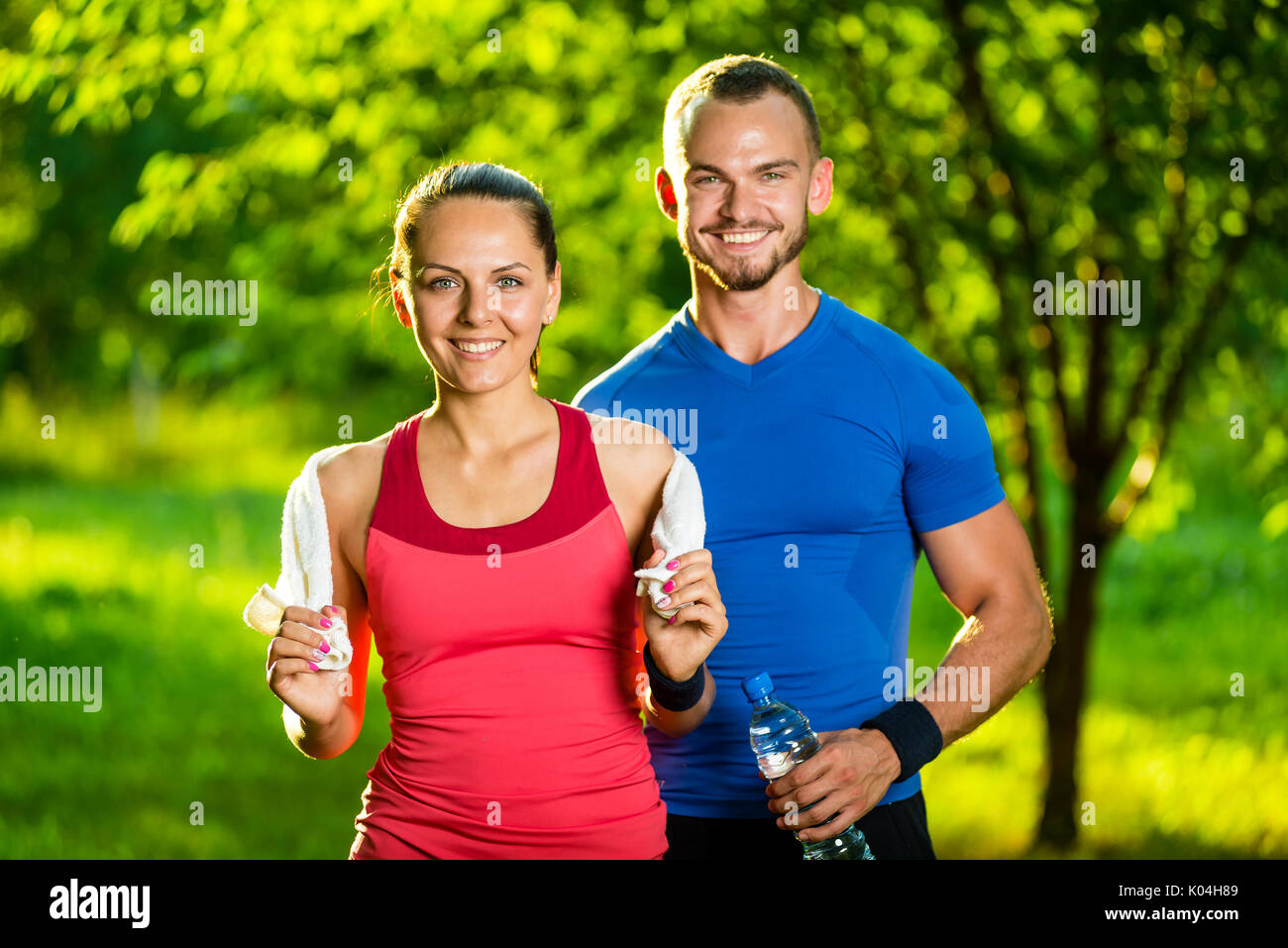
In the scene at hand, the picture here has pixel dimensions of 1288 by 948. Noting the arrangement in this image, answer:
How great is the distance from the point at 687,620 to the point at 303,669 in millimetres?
555

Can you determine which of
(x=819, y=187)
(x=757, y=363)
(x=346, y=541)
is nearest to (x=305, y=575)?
(x=346, y=541)

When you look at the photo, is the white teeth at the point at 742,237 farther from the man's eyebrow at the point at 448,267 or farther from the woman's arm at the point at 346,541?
the woman's arm at the point at 346,541

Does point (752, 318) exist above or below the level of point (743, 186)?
below

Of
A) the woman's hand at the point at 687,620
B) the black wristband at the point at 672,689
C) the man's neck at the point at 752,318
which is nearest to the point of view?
the woman's hand at the point at 687,620

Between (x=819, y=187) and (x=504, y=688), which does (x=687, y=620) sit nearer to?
(x=504, y=688)

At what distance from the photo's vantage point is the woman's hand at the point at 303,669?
1.93 metres

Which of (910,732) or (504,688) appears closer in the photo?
(504,688)

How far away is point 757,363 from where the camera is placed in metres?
2.52

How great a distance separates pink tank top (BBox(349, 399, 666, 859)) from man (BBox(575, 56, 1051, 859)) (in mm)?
419

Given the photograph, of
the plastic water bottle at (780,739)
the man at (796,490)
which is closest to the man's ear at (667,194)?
the man at (796,490)

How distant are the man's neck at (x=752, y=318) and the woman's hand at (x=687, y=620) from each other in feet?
2.09
